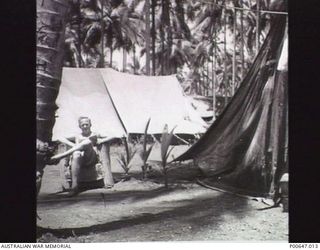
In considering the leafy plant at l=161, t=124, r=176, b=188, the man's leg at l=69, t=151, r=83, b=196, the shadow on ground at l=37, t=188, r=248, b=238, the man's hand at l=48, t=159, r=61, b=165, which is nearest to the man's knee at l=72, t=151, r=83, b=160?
the man's leg at l=69, t=151, r=83, b=196

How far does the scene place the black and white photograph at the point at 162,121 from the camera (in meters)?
3.80

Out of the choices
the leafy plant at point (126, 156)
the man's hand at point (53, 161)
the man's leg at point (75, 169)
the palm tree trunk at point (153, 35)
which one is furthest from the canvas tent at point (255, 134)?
the man's hand at point (53, 161)

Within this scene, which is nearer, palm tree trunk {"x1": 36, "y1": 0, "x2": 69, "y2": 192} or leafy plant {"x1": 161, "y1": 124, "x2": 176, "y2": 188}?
palm tree trunk {"x1": 36, "y1": 0, "x2": 69, "y2": 192}

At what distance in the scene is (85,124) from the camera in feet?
12.7

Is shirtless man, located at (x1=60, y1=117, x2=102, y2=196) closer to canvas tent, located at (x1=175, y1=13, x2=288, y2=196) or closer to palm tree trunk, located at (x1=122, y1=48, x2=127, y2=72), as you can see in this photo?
palm tree trunk, located at (x1=122, y1=48, x2=127, y2=72)

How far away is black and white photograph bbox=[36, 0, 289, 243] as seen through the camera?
3.80 m

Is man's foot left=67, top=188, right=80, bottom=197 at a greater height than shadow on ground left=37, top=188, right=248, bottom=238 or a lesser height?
greater

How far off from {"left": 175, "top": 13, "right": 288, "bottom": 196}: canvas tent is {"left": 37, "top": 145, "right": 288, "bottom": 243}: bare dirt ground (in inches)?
5.1

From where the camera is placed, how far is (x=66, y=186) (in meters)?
3.85

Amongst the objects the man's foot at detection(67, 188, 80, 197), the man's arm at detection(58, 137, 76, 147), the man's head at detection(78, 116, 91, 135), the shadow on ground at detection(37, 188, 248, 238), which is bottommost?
the shadow on ground at detection(37, 188, 248, 238)
